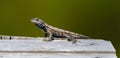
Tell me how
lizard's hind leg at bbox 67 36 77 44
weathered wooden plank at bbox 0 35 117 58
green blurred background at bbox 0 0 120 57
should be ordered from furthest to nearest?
green blurred background at bbox 0 0 120 57 → lizard's hind leg at bbox 67 36 77 44 → weathered wooden plank at bbox 0 35 117 58

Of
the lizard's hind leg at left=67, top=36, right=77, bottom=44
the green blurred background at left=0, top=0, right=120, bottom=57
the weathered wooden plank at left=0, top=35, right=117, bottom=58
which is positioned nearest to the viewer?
the weathered wooden plank at left=0, top=35, right=117, bottom=58

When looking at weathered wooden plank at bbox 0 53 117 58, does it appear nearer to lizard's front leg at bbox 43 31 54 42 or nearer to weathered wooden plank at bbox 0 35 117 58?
weathered wooden plank at bbox 0 35 117 58

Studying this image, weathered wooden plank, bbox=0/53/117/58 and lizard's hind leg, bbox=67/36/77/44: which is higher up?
lizard's hind leg, bbox=67/36/77/44

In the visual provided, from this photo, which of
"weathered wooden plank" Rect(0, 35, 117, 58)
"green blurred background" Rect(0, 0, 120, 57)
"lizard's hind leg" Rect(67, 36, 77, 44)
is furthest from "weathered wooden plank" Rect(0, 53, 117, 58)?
"green blurred background" Rect(0, 0, 120, 57)

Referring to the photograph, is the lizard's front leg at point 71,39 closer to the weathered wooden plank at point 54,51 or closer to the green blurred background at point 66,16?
the weathered wooden plank at point 54,51

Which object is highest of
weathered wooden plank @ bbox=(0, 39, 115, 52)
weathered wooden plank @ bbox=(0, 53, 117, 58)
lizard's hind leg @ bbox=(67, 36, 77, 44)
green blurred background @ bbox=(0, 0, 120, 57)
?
green blurred background @ bbox=(0, 0, 120, 57)

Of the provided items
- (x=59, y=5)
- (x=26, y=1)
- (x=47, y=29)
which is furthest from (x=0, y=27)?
(x=47, y=29)

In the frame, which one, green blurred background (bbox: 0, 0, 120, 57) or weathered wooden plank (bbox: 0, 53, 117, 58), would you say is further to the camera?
green blurred background (bbox: 0, 0, 120, 57)

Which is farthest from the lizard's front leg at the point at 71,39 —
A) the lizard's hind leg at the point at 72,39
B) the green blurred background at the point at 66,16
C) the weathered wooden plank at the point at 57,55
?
the green blurred background at the point at 66,16
